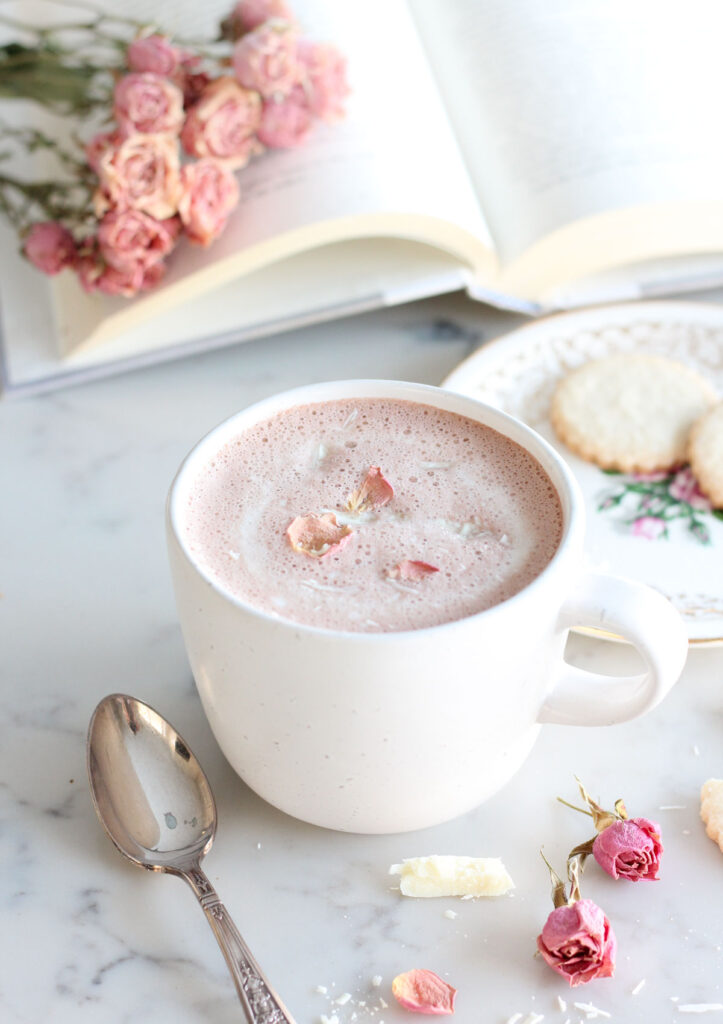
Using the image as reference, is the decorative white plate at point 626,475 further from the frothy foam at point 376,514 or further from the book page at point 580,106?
the frothy foam at point 376,514

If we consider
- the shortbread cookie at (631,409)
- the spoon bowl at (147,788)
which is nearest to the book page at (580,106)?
the shortbread cookie at (631,409)

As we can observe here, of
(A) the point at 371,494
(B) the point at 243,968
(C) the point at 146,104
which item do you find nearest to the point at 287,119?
(C) the point at 146,104

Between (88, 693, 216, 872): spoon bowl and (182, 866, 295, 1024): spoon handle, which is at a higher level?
(88, 693, 216, 872): spoon bowl

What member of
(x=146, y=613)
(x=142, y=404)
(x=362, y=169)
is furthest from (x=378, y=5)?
(x=146, y=613)

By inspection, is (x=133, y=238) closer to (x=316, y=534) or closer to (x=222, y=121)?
(x=222, y=121)

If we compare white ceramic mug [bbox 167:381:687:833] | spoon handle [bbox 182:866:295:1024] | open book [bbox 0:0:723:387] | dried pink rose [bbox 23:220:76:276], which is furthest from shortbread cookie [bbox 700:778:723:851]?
dried pink rose [bbox 23:220:76:276]

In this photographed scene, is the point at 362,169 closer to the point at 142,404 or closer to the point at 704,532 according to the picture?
the point at 142,404

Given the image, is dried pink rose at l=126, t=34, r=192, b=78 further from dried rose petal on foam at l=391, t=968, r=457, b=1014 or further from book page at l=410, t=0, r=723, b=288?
dried rose petal on foam at l=391, t=968, r=457, b=1014
